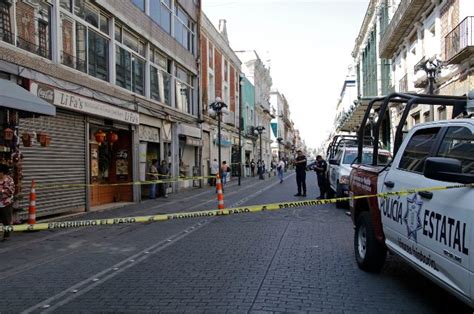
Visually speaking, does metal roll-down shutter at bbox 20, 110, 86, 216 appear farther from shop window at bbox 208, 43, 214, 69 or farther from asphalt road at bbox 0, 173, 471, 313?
shop window at bbox 208, 43, 214, 69

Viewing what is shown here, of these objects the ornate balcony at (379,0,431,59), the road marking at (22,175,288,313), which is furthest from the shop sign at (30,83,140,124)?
the ornate balcony at (379,0,431,59)

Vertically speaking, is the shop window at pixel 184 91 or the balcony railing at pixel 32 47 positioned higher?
the shop window at pixel 184 91

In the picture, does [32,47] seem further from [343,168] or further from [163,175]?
[343,168]

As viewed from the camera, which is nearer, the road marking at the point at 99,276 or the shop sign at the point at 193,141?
the road marking at the point at 99,276

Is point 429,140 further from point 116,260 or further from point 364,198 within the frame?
point 116,260

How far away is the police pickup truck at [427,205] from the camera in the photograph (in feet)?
11.6

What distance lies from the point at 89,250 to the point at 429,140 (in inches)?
230

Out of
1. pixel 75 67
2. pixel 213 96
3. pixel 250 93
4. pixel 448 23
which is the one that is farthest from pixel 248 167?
pixel 75 67

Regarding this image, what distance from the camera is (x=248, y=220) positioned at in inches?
442

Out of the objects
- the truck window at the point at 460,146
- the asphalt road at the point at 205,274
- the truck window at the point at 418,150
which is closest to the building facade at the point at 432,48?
the asphalt road at the point at 205,274

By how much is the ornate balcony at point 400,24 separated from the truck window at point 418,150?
18.7m

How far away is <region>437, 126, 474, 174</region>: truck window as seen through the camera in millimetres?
3935

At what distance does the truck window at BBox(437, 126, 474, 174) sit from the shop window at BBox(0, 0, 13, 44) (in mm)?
9833

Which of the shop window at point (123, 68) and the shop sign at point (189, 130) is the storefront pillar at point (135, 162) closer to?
the shop window at point (123, 68)
